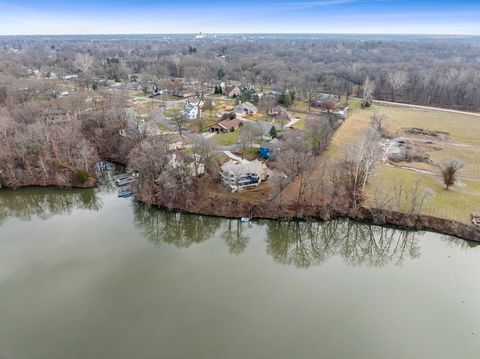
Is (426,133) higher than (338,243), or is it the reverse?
(426,133)

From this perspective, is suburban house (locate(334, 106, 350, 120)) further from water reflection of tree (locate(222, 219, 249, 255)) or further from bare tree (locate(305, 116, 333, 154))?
water reflection of tree (locate(222, 219, 249, 255))

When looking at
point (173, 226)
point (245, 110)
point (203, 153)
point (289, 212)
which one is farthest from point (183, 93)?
point (289, 212)

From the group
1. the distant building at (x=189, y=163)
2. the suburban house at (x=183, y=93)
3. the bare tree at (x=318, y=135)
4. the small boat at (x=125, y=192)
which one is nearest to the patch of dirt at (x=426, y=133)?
the bare tree at (x=318, y=135)

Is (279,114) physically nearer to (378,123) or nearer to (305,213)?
(378,123)

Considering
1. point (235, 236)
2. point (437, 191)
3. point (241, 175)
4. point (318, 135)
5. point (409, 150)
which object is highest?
point (318, 135)

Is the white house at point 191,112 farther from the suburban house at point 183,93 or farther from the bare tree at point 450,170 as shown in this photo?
the bare tree at point 450,170

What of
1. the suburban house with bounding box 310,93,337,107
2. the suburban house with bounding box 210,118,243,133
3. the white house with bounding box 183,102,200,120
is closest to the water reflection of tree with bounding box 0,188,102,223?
the suburban house with bounding box 210,118,243,133
